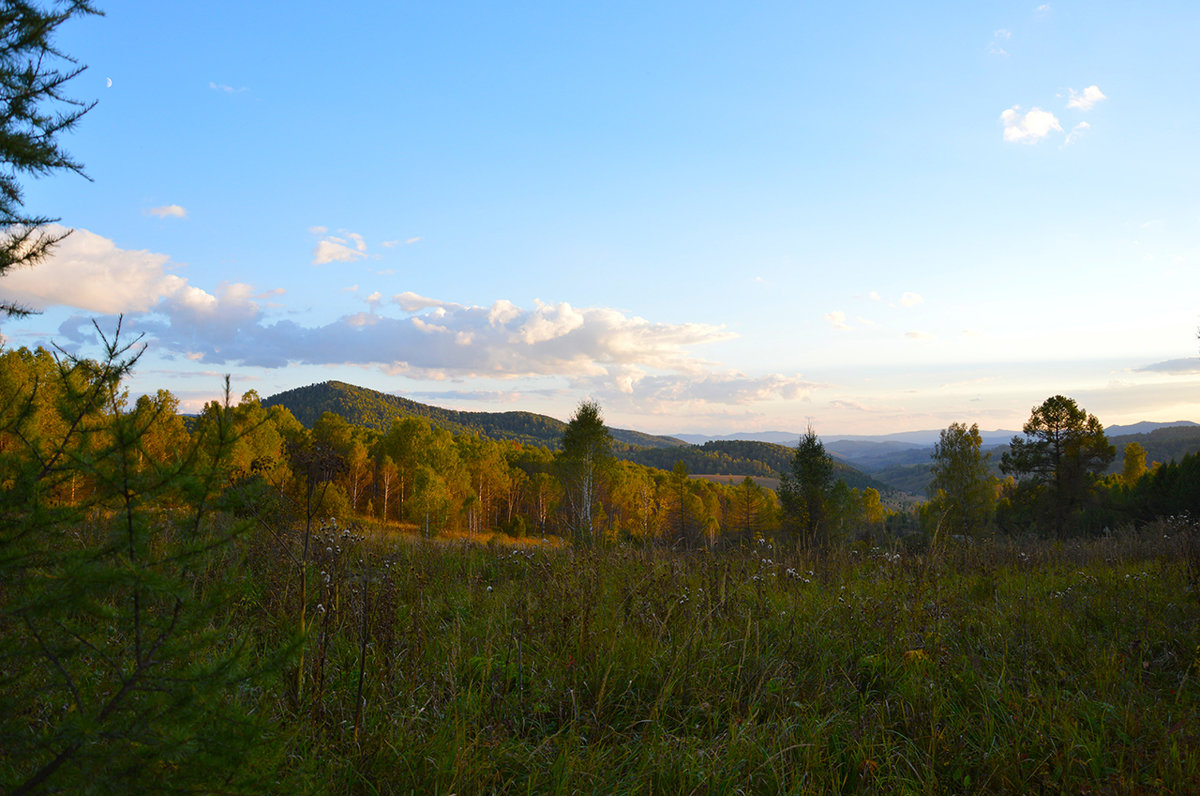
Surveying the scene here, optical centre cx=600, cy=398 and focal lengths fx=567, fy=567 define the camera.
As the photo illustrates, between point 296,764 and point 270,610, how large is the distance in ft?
8.99

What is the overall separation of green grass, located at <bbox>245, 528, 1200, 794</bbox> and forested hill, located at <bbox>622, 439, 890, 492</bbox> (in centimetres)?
14686

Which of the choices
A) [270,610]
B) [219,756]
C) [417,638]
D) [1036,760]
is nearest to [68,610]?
[219,756]

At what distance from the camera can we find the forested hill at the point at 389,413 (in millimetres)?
143113

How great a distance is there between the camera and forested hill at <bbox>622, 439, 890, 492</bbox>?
529ft

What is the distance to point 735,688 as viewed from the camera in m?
3.71

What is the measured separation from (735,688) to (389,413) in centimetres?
16233

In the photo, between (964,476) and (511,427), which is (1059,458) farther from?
(511,427)

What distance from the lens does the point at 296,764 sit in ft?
8.64

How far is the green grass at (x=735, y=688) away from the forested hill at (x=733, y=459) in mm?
146859

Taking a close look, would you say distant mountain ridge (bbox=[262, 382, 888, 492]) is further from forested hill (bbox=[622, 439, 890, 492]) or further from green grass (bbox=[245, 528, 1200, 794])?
green grass (bbox=[245, 528, 1200, 794])

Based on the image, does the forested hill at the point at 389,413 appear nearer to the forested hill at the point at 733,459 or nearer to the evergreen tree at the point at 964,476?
the forested hill at the point at 733,459

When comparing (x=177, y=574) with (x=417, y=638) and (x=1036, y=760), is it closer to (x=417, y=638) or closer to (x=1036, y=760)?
(x=417, y=638)

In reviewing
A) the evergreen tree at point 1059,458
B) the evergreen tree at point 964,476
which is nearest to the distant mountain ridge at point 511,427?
the evergreen tree at point 964,476

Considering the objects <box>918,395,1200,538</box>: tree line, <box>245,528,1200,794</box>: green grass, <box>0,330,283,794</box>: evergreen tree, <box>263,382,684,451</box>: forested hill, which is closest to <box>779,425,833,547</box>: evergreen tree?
<box>918,395,1200,538</box>: tree line
